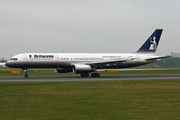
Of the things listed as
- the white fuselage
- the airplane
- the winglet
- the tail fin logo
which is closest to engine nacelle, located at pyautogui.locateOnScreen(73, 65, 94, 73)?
the airplane

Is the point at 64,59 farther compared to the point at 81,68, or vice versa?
the point at 64,59

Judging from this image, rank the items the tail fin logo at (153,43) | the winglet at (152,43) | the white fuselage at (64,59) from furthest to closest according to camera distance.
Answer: the tail fin logo at (153,43) < the winglet at (152,43) < the white fuselage at (64,59)

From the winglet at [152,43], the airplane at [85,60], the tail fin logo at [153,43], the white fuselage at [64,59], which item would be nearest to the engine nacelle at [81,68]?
the airplane at [85,60]

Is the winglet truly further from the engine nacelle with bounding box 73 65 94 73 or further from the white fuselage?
the engine nacelle with bounding box 73 65 94 73

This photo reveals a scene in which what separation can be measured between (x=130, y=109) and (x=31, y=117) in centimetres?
532

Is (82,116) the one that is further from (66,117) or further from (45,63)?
(45,63)

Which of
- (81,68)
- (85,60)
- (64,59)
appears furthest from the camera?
(85,60)

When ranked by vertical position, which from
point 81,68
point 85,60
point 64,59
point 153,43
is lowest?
point 81,68

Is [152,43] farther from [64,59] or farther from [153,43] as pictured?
[64,59]

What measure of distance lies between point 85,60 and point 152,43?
1582cm

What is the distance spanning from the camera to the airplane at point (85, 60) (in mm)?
41688

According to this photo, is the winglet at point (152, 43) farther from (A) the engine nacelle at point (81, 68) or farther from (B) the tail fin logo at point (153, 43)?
(A) the engine nacelle at point (81, 68)

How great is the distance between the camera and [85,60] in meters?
45.4

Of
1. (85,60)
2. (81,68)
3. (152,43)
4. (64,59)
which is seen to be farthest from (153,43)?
(64,59)
